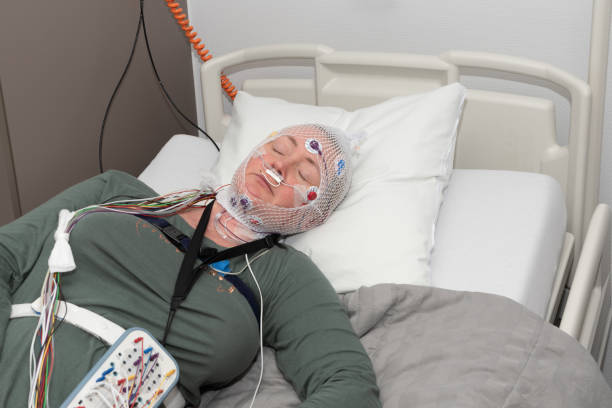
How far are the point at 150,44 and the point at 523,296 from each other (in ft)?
5.15

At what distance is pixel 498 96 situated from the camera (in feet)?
6.52

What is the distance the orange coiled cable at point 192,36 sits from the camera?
2.41 metres

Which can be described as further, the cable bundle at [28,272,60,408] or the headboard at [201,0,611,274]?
the headboard at [201,0,611,274]

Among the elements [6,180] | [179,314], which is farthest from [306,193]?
[6,180]

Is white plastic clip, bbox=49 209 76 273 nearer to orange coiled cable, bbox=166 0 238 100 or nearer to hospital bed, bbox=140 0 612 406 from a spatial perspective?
hospital bed, bbox=140 0 612 406

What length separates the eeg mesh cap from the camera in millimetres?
1693

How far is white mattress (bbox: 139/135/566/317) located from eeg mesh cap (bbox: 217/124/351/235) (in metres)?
0.30

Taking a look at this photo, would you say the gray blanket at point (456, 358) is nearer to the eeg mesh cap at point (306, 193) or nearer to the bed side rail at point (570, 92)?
the eeg mesh cap at point (306, 193)

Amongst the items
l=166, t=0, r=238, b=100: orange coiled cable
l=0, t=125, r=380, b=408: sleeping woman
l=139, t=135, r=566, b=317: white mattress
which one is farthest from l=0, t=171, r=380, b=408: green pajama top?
l=166, t=0, r=238, b=100: orange coiled cable

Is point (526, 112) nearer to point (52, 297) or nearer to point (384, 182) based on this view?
point (384, 182)

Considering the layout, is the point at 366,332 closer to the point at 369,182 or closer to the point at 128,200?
the point at 369,182

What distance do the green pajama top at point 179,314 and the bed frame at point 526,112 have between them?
606mm

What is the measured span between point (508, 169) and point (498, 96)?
22cm

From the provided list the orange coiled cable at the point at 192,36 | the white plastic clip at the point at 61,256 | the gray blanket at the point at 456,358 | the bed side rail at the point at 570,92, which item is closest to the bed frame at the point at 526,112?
the bed side rail at the point at 570,92
